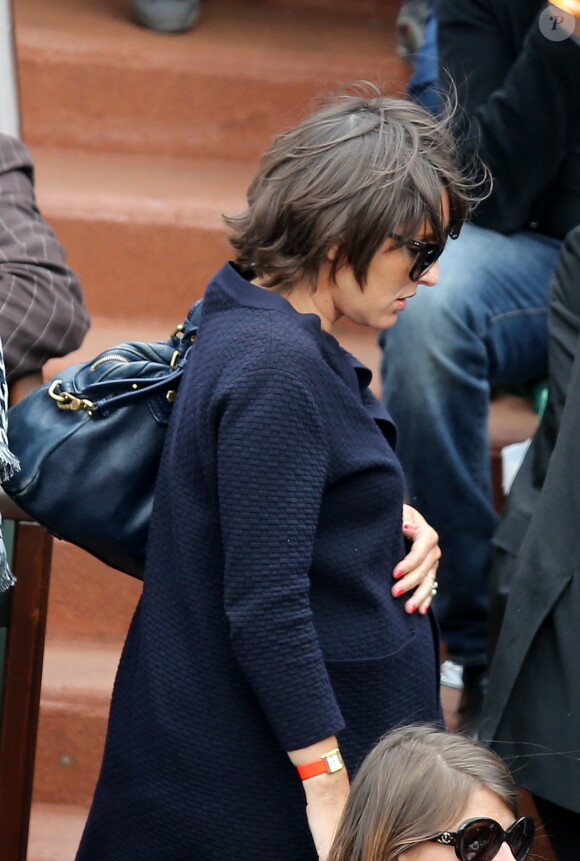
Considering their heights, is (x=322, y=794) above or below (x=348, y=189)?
below

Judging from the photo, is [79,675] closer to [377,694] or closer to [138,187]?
[377,694]

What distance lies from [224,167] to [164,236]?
507 mm

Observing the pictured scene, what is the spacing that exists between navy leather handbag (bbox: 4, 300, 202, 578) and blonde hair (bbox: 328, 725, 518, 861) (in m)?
0.51

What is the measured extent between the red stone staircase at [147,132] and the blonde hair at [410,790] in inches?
60.7

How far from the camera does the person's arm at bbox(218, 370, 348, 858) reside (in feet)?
5.19

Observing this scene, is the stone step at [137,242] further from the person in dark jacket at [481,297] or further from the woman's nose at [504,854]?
the woman's nose at [504,854]

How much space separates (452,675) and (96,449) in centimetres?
145

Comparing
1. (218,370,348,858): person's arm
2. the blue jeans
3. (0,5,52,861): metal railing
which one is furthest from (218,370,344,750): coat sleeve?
the blue jeans

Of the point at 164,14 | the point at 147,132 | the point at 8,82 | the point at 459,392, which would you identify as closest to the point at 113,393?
the point at 459,392

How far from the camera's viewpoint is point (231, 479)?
5.20 feet

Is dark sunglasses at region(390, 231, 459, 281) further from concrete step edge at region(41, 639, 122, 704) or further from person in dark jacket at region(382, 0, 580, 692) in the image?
concrete step edge at region(41, 639, 122, 704)

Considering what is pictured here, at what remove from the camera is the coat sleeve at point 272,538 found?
158cm

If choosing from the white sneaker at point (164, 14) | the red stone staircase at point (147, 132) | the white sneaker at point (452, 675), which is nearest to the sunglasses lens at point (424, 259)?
the white sneaker at point (452, 675)

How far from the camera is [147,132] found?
3957mm
